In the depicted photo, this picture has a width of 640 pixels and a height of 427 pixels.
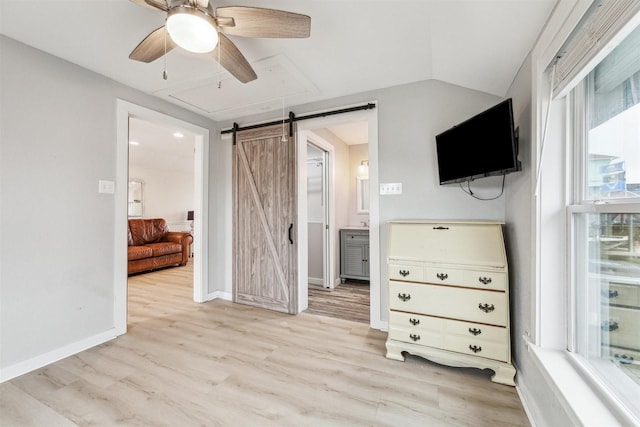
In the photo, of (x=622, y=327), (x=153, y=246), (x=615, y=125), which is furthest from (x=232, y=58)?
(x=153, y=246)

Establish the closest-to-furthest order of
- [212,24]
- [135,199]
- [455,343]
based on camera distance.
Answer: [212,24] → [455,343] → [135,199]

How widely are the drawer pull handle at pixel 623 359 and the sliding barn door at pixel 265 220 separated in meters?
2.43

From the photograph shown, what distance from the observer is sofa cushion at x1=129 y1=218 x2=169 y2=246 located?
4859mm

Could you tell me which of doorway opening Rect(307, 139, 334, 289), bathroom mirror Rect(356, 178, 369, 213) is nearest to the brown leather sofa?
doorway opening Rect(307, 139, 334, 289)

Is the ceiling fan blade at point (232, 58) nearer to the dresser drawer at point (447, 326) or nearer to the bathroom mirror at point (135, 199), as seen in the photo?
the dresser drawer at point (447, 326)

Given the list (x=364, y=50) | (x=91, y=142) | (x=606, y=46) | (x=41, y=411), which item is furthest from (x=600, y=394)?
(x=91, y=142)

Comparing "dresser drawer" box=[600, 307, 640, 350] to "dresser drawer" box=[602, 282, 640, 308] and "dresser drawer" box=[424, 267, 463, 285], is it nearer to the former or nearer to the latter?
"dresser drawer" box=[602, 282, 640, 308]

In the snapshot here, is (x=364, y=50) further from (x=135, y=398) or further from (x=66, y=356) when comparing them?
(x=66, y=356)

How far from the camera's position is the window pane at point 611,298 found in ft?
2.95

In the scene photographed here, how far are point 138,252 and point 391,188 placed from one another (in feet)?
14.3

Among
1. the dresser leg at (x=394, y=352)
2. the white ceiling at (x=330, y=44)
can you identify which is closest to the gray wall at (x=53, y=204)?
the white ceiling at (x=330, y=44)

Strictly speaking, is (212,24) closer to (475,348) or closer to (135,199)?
(475,348)

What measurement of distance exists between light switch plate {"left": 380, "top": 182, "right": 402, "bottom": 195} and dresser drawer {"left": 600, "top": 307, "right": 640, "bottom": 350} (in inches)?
63.0

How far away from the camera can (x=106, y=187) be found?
7.56 ft
